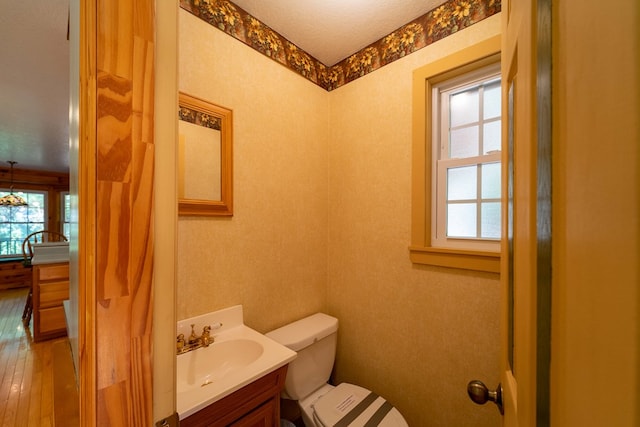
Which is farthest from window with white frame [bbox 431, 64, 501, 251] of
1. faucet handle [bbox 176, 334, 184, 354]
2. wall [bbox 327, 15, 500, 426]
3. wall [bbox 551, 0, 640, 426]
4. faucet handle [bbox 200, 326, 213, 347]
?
faucet handle [bbox 176, 334, 184, 354]

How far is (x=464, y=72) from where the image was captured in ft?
4.44

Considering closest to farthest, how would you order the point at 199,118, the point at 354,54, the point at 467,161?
the point at 199,118
the point at 467,161
the point at 354,54

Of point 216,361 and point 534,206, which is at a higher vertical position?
point 534,206

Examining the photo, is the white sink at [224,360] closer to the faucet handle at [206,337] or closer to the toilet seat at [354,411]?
the faucet handle at [206,337]

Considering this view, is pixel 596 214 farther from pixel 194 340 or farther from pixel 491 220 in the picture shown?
pixel 194 340

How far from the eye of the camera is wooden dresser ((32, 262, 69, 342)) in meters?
2.70

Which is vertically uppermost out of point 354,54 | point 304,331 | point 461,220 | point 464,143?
A: point 354,54

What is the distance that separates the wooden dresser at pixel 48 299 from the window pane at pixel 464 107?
13.2 ft

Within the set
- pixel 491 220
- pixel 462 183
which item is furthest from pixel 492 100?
pixel 491 220

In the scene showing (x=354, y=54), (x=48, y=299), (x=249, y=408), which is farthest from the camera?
(x=48, y=299)

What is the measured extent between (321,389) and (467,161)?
159 centimetres

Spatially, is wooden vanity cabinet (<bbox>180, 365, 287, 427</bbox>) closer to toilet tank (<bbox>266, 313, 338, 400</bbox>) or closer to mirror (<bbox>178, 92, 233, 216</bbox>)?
toilet tank (<bbox>266, 313, 338, 400</bbox>)

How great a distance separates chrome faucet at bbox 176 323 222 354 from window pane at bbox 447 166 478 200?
1.48m

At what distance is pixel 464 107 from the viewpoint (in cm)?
144
